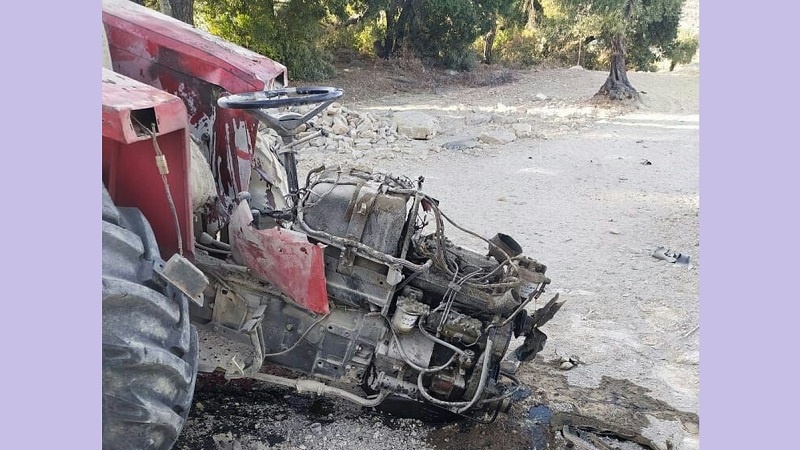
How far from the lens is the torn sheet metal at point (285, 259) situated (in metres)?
2.73

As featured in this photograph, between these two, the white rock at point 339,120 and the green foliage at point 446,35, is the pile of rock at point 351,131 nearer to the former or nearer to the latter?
the white rock at point 339,120

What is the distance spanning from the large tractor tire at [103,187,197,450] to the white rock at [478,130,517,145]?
8.18 meters

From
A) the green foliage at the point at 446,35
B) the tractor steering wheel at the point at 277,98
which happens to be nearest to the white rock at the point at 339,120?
the tractor steering wheel at the point at 277,98

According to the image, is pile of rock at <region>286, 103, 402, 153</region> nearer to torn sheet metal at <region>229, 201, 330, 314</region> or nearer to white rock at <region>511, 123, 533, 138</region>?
white rock at <region>511, 123, 533, 138</region>

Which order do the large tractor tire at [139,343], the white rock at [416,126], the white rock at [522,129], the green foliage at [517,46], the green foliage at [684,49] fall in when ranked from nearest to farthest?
1. the large tractor tire at [139,343]
2. the white rock at [416,126]
3. the white rock at [522,129]
4. the green foliage at [684,49]
5. the green foliage at [517,46]

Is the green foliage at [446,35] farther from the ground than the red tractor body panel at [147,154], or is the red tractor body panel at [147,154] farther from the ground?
the green foliage at [446,35]

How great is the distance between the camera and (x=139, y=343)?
205cm

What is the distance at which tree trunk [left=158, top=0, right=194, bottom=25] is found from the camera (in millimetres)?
9773

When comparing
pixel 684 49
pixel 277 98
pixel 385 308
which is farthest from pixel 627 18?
pixel 277 98

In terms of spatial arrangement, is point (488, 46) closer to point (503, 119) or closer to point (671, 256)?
point (503, 119)

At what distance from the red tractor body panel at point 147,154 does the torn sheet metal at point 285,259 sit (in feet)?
0.94

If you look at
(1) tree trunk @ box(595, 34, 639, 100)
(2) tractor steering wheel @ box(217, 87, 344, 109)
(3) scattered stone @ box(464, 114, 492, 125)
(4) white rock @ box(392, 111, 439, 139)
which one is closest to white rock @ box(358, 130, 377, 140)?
(4) white rock @ box(392, 111, 439, 139)

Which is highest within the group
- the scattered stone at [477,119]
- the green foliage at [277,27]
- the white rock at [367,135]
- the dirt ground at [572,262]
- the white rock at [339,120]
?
the green foliage at [277,27]

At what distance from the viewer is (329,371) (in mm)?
3053
